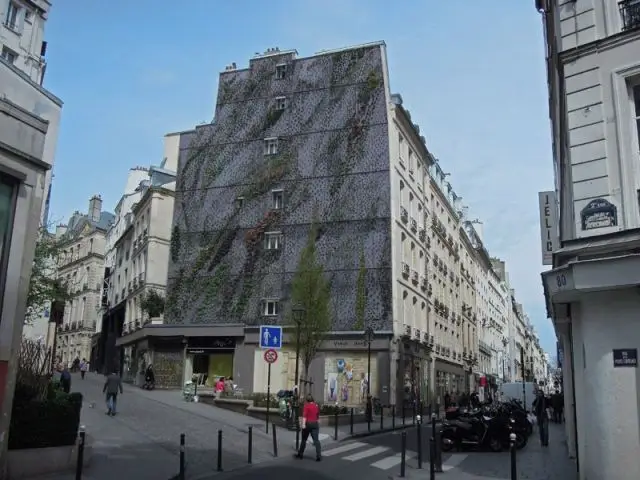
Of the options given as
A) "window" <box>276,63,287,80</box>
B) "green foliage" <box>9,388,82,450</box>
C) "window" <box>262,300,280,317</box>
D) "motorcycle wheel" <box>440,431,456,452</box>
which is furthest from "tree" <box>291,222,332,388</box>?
"green foliage" <box>9,388,82,450</box>

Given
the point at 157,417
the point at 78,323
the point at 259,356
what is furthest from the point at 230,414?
the point at 78,323

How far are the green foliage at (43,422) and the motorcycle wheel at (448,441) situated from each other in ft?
32.8

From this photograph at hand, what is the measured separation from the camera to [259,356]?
34.5 m

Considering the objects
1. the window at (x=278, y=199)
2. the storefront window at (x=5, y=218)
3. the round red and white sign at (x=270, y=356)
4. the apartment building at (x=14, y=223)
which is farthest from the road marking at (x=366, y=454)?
the window at (x=278, y=199)

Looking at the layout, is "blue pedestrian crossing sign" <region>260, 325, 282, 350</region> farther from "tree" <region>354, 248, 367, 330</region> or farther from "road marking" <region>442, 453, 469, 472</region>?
"tree" <region>354, 248, 367, 330</region>

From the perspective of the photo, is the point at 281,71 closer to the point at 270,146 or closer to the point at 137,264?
the point at 270,146

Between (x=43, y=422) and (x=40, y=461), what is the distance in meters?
0.65

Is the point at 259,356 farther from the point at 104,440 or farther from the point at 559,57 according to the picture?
the point at 559,57

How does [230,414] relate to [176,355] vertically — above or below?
below

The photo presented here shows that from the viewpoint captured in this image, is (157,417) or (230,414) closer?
(157,417)

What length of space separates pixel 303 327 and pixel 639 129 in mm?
20006

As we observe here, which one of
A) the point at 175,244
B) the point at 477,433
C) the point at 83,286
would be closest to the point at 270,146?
the point at 175,244

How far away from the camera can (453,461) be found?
594 inches

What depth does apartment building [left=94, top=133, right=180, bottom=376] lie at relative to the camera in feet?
131
